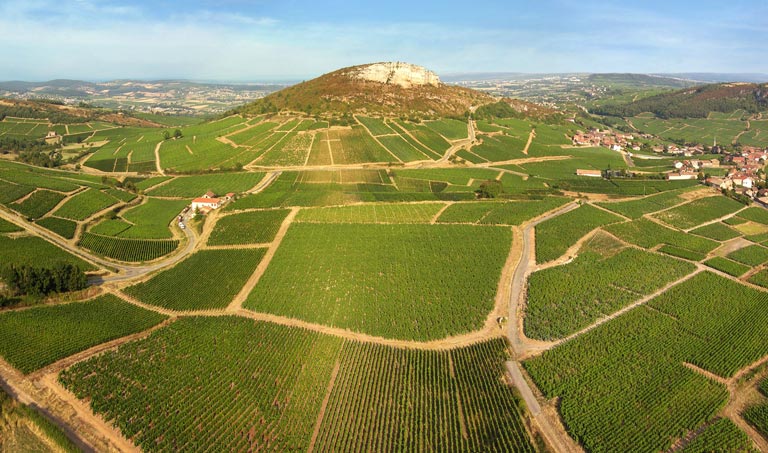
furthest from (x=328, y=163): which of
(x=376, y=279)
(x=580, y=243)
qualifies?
(x=580, y=243)

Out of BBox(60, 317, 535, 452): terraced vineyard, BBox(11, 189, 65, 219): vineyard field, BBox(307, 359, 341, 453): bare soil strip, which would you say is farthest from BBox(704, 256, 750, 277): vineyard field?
BBox(11, 189, 65, 219): vineyard field

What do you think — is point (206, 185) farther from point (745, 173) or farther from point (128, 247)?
point (745, 173)

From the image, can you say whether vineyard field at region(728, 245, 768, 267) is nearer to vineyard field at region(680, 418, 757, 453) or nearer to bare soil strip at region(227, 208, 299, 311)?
vineyard field at region(680, 418, 757, 453)

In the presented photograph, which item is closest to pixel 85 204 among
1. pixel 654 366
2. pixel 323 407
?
pixel 323 407

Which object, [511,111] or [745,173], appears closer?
[745,173]

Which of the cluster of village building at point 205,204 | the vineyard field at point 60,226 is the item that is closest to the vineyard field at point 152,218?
the cluster of village building at point 205,204

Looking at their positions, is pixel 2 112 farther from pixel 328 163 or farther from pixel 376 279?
pixel 376 279

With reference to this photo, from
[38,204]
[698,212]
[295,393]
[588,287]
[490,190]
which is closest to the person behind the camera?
[295,393]

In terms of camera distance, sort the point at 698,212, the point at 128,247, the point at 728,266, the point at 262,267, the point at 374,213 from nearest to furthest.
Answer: the point at 728,266, the point at 262,267, the point at 128,247, the point at 374,213, the point at 698,212
